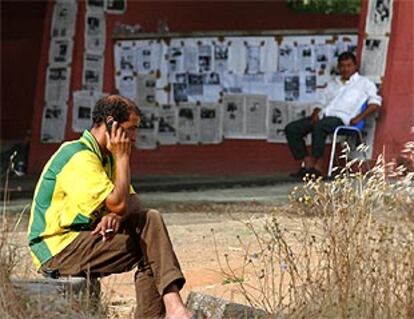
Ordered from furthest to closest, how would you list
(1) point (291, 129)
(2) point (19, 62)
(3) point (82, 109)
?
(2) point (19, 62)
(3) point (82, 109)
(1) point (291, 129)

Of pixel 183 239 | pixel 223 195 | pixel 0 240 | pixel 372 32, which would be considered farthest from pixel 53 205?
pixel 372 32

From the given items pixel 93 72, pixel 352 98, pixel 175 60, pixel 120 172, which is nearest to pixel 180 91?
pixel 175 60

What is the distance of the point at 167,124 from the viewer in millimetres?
14016

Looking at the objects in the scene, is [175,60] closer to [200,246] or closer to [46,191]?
[200,246]

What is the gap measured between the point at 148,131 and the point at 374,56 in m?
3.51

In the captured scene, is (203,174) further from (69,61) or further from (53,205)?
(53,205)

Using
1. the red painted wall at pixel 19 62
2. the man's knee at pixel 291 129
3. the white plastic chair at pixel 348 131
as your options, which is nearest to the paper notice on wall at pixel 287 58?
the man's knee at pixel 291 129

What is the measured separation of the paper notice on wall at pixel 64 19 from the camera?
46.0 feet

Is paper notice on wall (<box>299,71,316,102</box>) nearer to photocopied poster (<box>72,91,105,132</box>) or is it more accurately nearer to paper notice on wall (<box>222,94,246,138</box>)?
paper notice on wall (<box>222,94,246,138</box>)

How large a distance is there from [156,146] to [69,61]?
150cm

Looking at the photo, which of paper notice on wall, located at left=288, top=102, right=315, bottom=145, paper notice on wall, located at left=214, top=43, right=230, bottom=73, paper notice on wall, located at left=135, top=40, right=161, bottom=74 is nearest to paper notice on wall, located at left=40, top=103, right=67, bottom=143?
paper notice on wall, located at left=135, top=40, right=161, bottom=74

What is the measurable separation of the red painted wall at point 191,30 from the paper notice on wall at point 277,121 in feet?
0.38

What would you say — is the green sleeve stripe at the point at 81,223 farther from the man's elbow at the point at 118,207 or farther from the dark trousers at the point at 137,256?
the man's elbow at the point at 118,207

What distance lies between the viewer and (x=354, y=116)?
37.8ft
